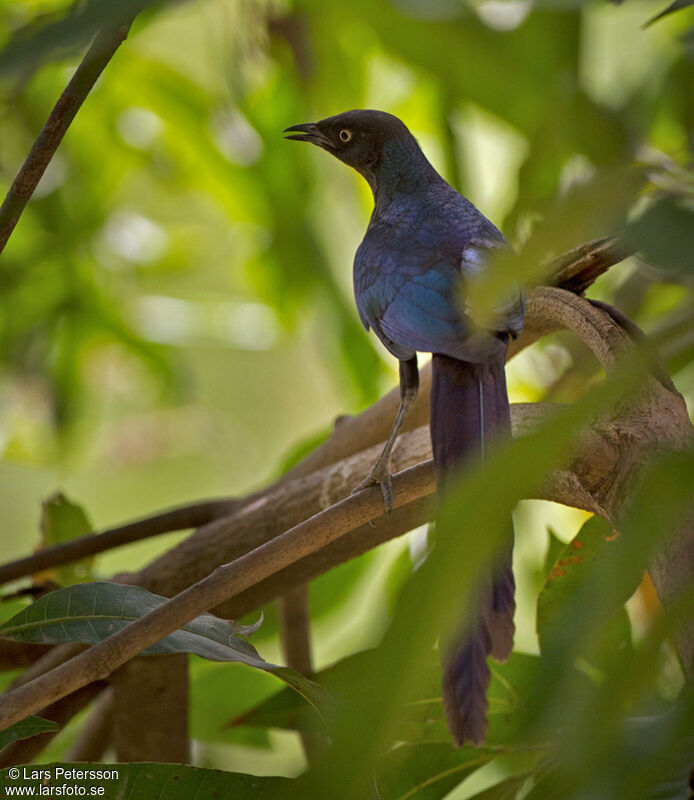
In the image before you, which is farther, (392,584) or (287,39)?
(287,39)

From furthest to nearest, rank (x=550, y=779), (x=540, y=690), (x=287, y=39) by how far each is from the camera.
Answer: (x=287, y=39), (x=550, y=779), (x=540, y=690)

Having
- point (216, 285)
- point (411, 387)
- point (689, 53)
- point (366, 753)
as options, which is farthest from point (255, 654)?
point (216, 285)

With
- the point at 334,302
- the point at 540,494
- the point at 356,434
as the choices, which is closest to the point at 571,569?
the point at 540,494

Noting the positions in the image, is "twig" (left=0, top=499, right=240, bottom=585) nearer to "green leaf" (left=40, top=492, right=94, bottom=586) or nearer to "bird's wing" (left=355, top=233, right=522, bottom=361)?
"green leaf" (left=40, top=492, right=94, bottom=586)

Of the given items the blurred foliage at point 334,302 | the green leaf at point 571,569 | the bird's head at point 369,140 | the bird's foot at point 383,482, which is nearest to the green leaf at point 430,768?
the blurred foliage at point 334,302

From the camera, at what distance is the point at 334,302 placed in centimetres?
255

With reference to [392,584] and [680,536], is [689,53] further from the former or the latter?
[392,584]

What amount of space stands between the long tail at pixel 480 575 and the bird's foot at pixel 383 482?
3.3 inches

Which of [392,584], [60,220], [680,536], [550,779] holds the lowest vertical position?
[550,779]

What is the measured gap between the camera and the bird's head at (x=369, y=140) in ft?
5.21

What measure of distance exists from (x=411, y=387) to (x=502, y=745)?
527mm

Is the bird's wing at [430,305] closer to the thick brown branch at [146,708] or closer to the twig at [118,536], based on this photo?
the twig at [118,536]

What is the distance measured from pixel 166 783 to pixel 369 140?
111 cm

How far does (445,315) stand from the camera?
111 centimetres
